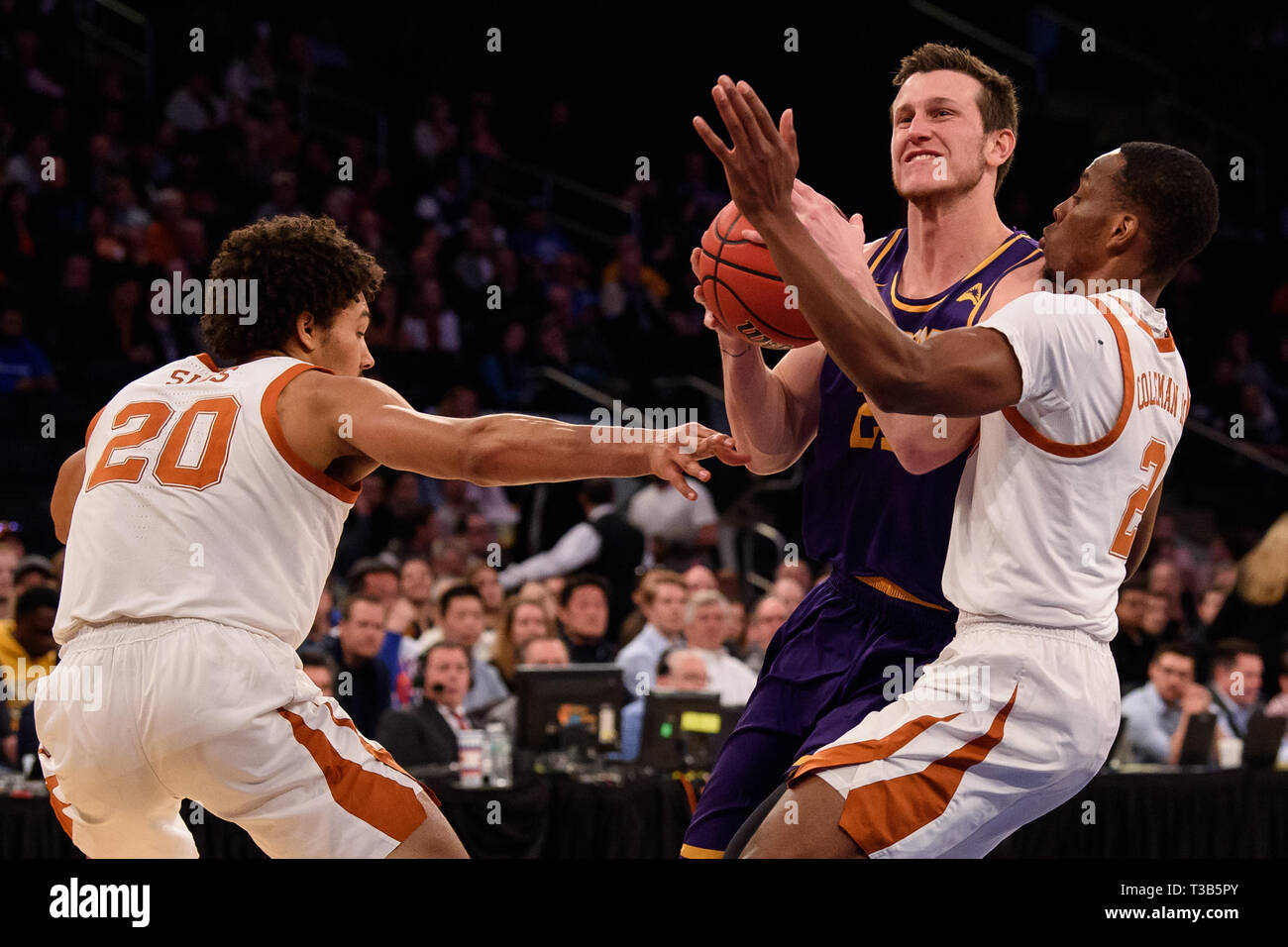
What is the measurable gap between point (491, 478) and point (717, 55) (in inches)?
516

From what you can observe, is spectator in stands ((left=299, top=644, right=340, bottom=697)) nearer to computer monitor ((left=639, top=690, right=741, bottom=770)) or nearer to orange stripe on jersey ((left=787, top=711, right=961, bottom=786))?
computer monitor ((left=639, top=690, right=741, bottom=770))

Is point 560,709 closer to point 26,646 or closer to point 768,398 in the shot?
point 26,646

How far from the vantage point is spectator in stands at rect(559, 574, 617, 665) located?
27.1 ft

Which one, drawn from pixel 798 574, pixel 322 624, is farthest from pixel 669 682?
pixel 798 574

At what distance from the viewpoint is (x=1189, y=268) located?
47.3 feet

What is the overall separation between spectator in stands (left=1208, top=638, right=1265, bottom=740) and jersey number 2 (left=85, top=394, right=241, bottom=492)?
663 cm

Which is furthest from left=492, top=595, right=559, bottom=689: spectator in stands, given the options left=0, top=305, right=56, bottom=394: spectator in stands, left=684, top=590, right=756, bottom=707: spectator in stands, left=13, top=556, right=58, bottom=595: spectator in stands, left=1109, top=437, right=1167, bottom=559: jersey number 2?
left=1109, top=437, right=1167, bottom=559: jersey number 2

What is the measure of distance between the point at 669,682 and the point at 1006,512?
4921 millimetres

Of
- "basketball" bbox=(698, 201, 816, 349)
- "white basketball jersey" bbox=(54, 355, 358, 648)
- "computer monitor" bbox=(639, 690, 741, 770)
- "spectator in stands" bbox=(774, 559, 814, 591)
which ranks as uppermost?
"basketball" bbox=(698, 201, 816, 349)

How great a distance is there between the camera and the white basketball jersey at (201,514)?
316cm

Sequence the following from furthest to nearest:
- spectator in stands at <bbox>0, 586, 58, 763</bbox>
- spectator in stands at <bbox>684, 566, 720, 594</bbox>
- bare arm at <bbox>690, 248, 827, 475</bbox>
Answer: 1. spectator in stands at <bbox>684, 566, 720, 594</bbox>
2. spectator in stands at <bbox>0, 586, 58, 763</bbox>
3. bare arm at <bbox>690, 248, 827, 475</bbox>

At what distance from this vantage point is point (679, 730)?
686 cm
